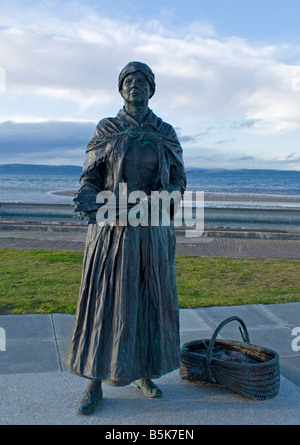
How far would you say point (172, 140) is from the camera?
11.1 feet

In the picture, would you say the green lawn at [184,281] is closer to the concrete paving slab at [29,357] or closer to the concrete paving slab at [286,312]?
the concrete paving slab at [286,312]

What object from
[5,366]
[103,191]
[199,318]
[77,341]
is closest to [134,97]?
[103,191]

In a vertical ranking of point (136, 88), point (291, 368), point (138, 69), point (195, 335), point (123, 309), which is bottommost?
point (291, 368)

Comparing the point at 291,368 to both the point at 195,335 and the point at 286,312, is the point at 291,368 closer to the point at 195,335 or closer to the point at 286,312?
the point at 195,335

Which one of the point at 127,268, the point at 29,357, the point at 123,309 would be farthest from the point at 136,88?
the point at 29,357

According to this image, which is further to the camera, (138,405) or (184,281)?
(184,281)

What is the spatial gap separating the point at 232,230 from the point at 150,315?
9.34 meters

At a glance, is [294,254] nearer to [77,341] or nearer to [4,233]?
[4,233]

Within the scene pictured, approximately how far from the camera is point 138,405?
3334 millimetres

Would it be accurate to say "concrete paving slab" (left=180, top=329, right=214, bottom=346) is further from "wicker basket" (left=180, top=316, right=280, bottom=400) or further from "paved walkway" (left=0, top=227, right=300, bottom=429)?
"wicker basket" (left=180, top=316, right=280, bottom=400)

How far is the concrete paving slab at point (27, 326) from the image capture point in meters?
4.95

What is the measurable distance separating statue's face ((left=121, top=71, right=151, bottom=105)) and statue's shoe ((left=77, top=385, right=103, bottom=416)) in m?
1.95

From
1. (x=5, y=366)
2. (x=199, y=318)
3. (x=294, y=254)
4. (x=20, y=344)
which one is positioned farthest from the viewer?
(x=294, y=254)

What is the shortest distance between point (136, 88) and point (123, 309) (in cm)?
146
